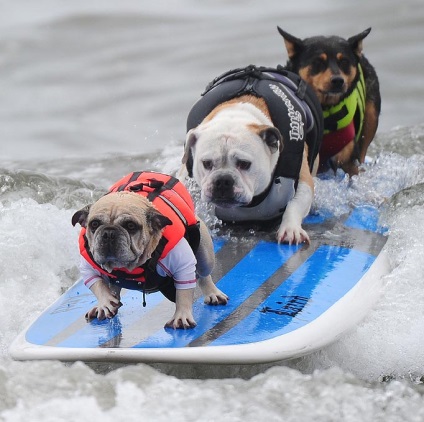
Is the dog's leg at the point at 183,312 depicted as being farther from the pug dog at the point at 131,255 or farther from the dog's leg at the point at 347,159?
the dog's leg at the point at 347,159

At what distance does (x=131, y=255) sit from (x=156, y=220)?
0.61ft

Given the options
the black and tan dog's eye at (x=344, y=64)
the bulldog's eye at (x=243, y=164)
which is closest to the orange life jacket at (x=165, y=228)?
the bulldog's eye at (x=243, y=164)

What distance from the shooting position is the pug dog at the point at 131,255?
430cm

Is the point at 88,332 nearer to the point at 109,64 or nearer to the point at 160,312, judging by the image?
the point at 160,312

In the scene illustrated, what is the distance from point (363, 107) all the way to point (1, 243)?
2.58 meters

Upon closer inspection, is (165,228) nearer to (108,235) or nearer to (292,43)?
(108,235)

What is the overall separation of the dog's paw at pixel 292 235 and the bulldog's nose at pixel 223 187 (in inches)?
22.4

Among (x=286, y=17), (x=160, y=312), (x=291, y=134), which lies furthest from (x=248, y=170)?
(x=286, y=17)

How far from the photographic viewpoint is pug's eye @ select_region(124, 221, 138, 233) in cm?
430

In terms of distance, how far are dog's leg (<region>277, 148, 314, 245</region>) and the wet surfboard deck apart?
65 mm

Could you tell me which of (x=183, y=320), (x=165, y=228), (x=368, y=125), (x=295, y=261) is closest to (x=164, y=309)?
(x=183, y=320)

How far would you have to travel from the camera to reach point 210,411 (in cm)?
427

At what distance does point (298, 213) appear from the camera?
602 centimetres

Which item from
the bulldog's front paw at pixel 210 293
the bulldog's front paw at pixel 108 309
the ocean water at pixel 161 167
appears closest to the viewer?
the ocean water at pixel 161 167
